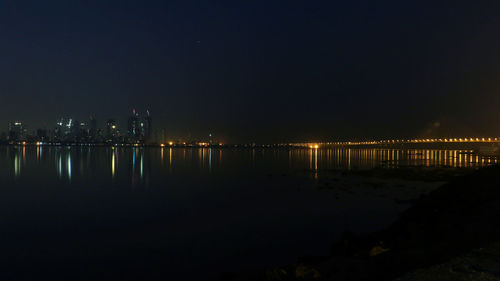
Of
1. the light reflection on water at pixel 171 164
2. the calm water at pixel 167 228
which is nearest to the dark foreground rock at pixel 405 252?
the calm water at pixel 167 228

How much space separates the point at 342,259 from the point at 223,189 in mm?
20964

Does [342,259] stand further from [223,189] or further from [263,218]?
[223,189]

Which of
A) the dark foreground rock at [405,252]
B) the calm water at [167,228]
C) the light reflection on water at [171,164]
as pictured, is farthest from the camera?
the light reflection on water at [171,164]

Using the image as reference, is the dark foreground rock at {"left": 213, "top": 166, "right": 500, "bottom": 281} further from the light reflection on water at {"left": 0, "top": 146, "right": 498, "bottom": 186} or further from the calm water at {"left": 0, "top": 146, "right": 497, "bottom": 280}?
the light reflection on water at {"left": 0, "top": 146, "right": 498, "bottom": 186}

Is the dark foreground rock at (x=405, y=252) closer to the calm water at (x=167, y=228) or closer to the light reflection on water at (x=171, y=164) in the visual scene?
the calm water at (x=167, y=228)

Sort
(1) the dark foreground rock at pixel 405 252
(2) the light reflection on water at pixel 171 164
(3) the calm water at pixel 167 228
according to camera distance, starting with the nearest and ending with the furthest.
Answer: (1) the dark foreground rock at pixel 405 252
(3) the calm water at pixel 167 228
(2) the light reflection on water at pixel 171 164

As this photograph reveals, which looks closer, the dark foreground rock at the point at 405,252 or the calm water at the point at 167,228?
the dark foreground rock at the point at 405,252

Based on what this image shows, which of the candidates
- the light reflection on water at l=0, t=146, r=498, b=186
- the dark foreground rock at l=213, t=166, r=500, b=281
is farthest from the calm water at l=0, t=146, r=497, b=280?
the light reflection on water at l=0, t=146, r=498, b=186

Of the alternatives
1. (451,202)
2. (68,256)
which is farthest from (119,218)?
(451,202)

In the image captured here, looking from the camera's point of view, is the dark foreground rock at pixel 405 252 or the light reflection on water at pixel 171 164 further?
the light reflection on water at pixel 171 164

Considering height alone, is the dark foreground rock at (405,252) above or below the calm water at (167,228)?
above

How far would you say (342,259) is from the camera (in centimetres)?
880

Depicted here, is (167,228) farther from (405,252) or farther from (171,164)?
(171,164)

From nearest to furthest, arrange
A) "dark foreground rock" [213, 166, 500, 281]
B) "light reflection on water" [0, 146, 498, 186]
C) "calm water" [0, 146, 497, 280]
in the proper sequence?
"dark foreground rock" [213, 166, 500, 281]
"calm water" [0, 146, 497, 280]
"light reflection on water" [0, 146, 498, 186]
